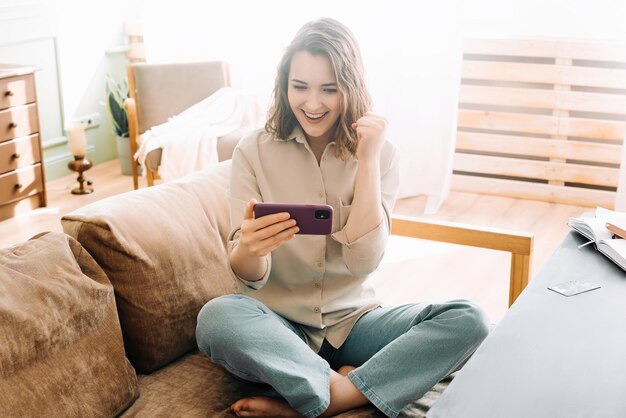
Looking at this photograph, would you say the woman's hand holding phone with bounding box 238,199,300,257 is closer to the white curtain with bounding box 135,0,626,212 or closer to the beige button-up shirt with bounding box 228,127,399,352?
the beige button-up shirt with bounding box 228,127,399,352

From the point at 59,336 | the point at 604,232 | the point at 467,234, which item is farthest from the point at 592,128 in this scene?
the point at 59,336

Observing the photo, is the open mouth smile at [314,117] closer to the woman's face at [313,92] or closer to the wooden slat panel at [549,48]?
the woman's face at [313,92]

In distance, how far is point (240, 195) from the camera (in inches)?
72.1

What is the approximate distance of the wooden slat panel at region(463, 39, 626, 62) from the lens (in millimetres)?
3934

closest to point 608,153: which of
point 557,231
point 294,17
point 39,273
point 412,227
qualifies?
point 557,231

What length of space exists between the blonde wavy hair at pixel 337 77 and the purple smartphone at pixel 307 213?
275mm

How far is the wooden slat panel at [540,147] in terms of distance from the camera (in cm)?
407

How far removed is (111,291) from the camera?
1657 millimetres

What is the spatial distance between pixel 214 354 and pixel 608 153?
2.93 m

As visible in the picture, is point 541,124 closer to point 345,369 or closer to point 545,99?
point 545,99

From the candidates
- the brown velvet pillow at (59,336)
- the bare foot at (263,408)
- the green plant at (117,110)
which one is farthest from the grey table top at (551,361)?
the green plant at (117,110)

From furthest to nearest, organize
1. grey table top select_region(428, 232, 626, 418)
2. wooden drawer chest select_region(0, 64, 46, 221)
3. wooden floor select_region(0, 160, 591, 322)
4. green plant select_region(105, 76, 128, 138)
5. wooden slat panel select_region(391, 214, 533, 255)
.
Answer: green plant select_region(105, 76, 128, 138) → wooden drawer chest select_region(0, 64, 46, 221) → wooden floor select_region(0, 160, 591, 322) → wooden slat panel select_region(391, 214, 533, 255) → grey table top select_region(428, 232, 626, 418)

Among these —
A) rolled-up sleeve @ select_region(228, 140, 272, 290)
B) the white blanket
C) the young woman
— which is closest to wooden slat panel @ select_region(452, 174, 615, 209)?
the white blanket

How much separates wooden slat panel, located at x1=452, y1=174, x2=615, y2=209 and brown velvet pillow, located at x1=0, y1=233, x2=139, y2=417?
9.86 feet
